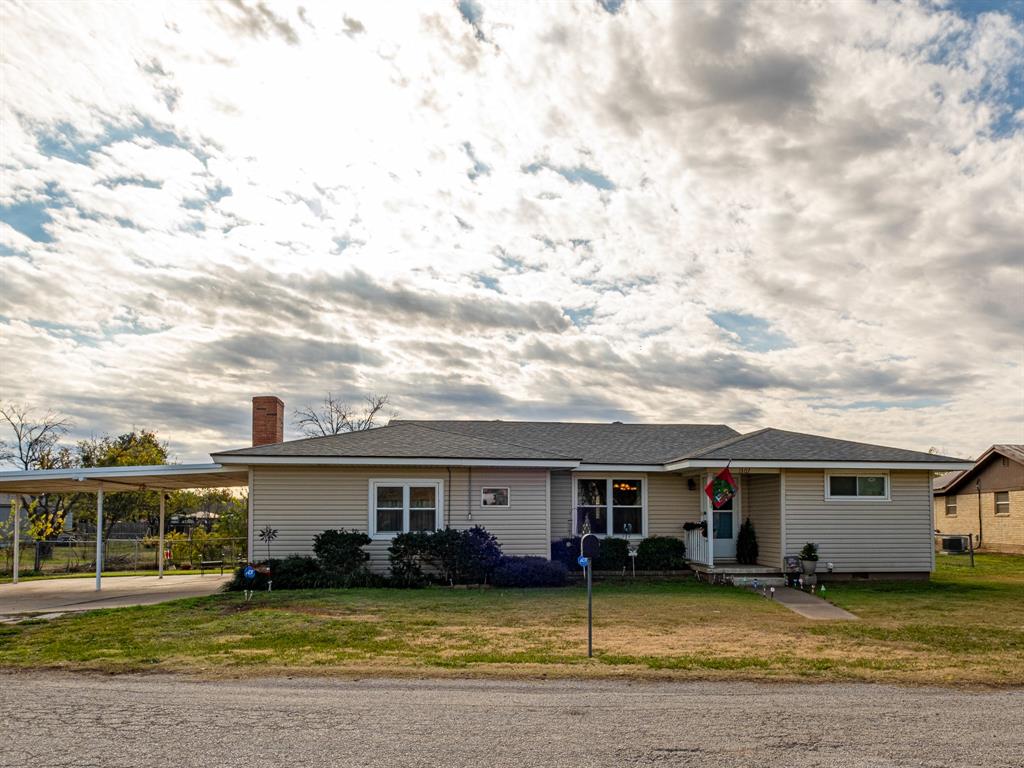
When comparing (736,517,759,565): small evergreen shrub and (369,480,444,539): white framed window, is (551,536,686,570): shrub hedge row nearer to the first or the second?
(736,517,759,565): small evergreen shrub

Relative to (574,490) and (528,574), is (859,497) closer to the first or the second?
(574,490)

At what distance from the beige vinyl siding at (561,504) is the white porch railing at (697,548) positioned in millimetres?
3043

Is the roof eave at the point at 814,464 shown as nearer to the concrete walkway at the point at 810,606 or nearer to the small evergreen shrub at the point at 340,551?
the concrete walkway at the point at 810,606

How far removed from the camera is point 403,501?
769 inches

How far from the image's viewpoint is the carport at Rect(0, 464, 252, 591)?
17750 millimetres

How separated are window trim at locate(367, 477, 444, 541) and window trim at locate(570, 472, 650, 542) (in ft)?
12.4

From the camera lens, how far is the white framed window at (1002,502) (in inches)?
1329

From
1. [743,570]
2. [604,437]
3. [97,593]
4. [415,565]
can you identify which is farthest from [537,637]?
[604,437]

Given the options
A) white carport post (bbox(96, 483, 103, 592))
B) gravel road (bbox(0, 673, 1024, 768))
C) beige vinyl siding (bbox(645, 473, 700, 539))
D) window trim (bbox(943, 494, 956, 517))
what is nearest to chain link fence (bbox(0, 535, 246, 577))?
white carport post (bbox(96, 483, 103, 592))

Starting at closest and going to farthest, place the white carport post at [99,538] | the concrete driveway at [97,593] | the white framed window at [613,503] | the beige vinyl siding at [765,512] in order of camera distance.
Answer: the concrete driveway at [97,593] < the white carport post at [99,538] < the beige vinyl siding at [765,512] < the white framed window at [613,503]

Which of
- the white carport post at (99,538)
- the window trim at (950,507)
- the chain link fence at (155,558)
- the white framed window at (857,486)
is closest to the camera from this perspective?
the white carport post at (99,538)

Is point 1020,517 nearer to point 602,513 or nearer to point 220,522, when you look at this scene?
point 602,513

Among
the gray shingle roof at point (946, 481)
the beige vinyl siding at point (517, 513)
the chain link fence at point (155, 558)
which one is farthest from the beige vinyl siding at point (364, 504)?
the gray shingle roof at point (946, 481)

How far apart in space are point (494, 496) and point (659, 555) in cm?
452
